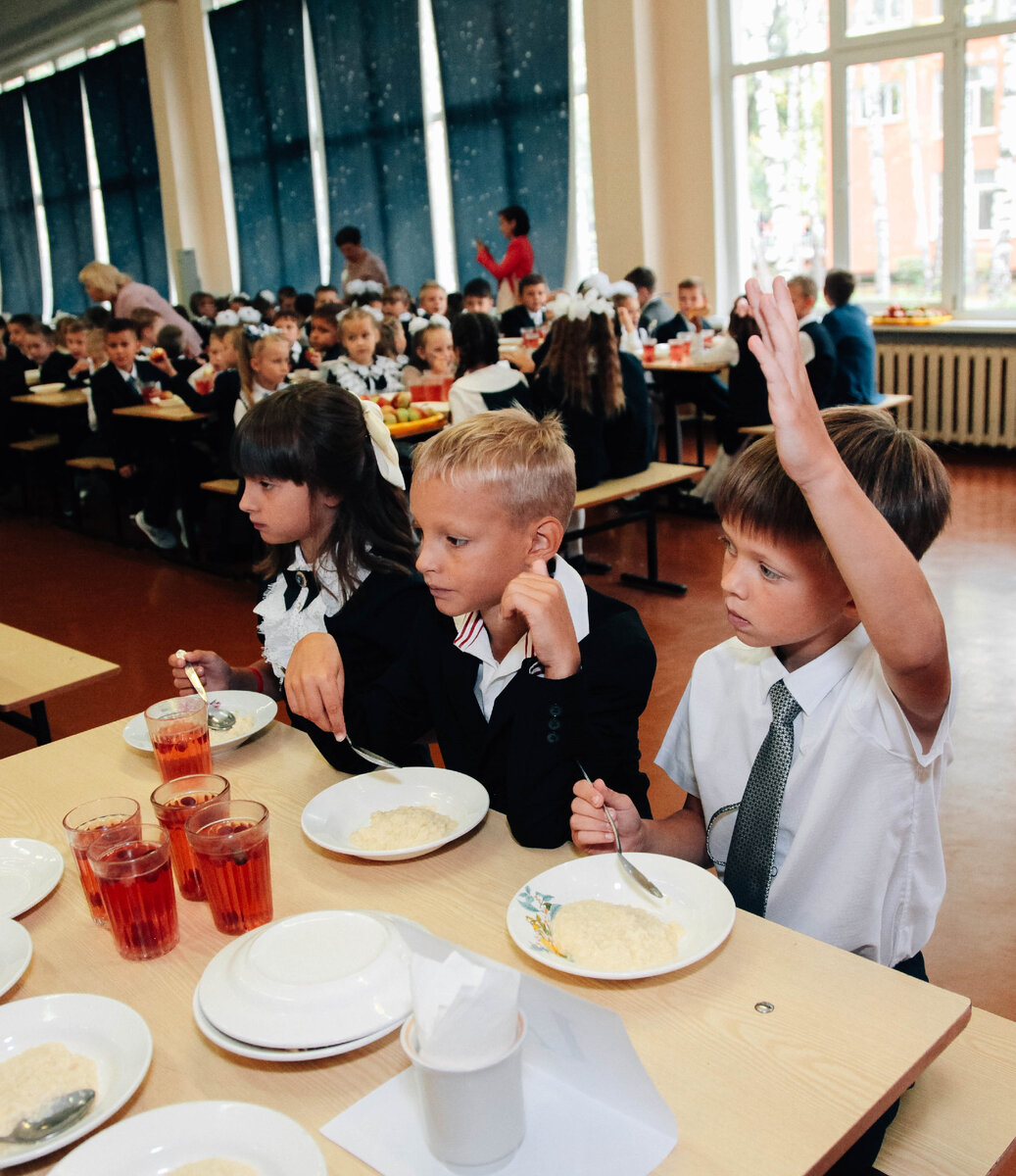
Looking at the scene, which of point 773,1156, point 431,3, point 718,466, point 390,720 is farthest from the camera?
point 431,3

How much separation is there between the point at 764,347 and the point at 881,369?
6.41 metres

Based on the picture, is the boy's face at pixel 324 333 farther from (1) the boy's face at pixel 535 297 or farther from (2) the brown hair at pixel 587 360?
(2) the brown hair at pixel 587 360

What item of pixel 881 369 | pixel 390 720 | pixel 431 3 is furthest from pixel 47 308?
pixel 390 720

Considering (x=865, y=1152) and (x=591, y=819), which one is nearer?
(x=865, y=1152)

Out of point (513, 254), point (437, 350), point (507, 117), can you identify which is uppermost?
point (507, 117)

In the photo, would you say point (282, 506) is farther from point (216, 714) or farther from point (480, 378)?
point (480, 378)

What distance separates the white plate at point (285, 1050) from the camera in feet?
2.89

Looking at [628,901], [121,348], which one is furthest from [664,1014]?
[121,348]

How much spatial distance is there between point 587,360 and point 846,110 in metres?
3.76

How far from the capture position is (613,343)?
14.9 feet

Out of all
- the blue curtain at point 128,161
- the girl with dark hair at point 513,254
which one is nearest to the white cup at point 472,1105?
the girl with dark hair at point 513,254

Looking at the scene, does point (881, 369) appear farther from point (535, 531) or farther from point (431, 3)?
point (535, 531)

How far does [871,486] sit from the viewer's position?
115 cm

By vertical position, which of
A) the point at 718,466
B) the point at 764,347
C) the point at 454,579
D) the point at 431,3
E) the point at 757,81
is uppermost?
the point at 431,3
